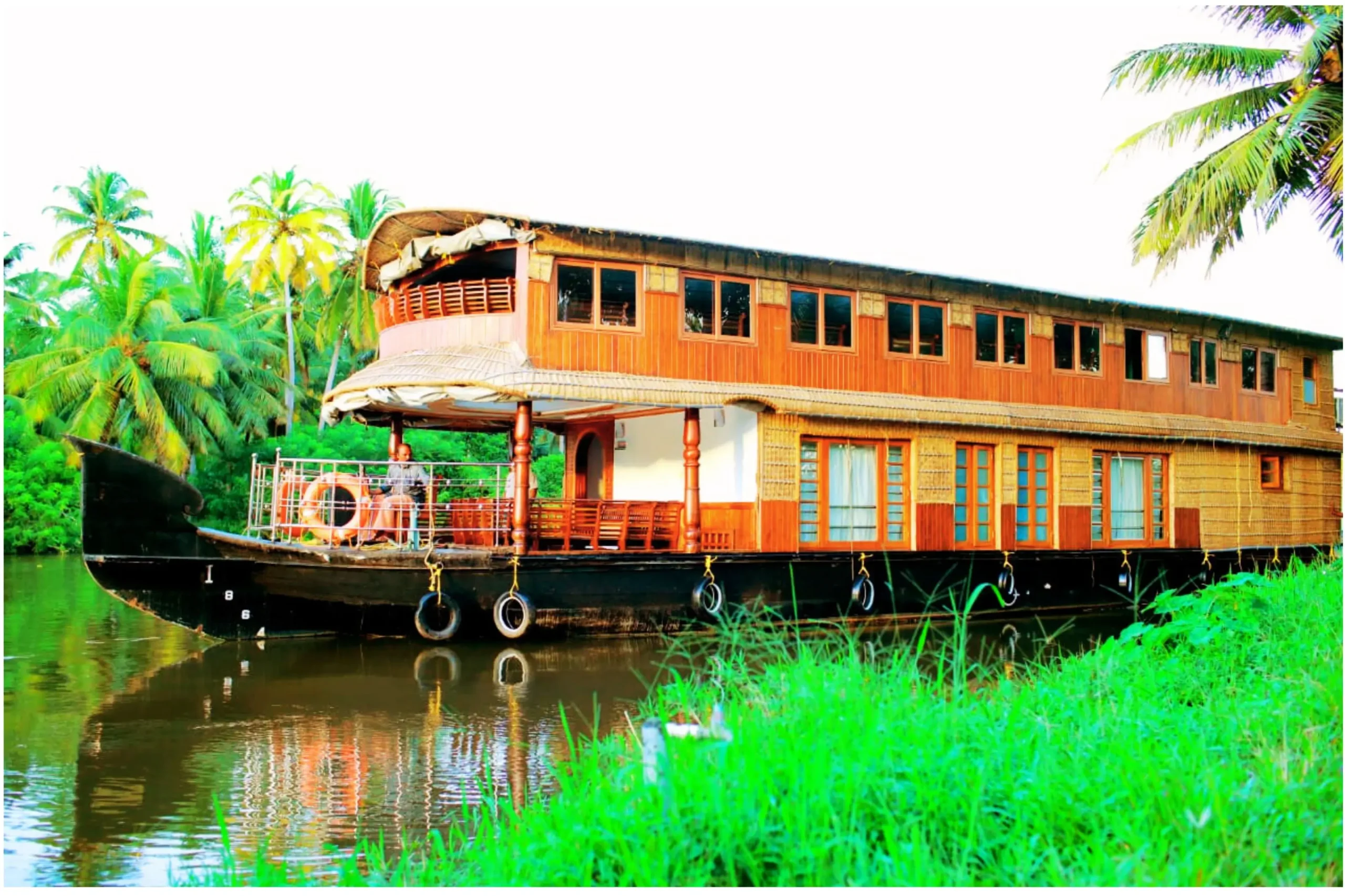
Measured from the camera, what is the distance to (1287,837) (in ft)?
10.9

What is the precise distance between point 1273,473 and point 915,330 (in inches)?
257

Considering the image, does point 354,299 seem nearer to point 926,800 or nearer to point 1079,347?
point 1079,347

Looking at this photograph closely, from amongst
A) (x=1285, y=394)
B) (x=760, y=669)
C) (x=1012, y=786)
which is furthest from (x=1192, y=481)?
(x=1012, y=786)

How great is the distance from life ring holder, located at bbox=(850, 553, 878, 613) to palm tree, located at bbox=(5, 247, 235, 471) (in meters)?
14.2

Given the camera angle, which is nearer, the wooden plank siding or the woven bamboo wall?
the wooden plank siding

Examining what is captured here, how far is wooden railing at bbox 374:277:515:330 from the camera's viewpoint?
10492 millimetres

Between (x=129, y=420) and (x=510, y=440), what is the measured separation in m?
10.7

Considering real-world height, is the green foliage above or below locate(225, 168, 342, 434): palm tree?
below

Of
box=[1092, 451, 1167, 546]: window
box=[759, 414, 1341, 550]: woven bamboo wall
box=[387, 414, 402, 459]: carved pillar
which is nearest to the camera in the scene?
box=[759, 414, 1341, 550]: woven bamboo wall

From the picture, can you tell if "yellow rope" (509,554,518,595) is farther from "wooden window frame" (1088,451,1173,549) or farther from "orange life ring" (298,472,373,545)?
"wooden window frame" (1088,451,1173,549)

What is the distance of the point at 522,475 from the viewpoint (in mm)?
10094

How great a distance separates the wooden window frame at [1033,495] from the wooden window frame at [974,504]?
276 millimetres

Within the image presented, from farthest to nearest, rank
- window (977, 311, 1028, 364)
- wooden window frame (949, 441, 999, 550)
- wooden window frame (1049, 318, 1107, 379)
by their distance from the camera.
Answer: wooden window frame (1049, 318, 1107, 379)
window (977, 311, 1028, 364)
wooden window frame (949, 441, 999, 550)

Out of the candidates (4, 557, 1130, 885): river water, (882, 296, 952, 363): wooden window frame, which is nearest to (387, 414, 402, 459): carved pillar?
(4, 557, 1130, 885): river water
